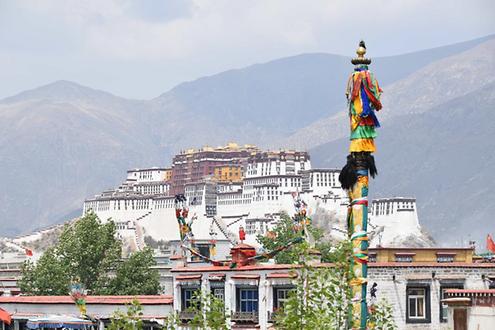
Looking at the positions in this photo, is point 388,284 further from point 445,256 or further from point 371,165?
point 371,165

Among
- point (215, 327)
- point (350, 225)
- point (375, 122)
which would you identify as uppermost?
point (375, 122)

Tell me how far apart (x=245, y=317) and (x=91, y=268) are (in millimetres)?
45145

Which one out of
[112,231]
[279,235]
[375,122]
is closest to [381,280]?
[375,122]

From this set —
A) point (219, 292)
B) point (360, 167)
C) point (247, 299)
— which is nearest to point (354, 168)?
point (360, 167)

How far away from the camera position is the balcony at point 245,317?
185 feet

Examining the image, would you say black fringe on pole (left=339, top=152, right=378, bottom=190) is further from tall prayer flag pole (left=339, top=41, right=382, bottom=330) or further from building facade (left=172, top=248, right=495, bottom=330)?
building facade (left=172, top=248, right=495, bottom=330)

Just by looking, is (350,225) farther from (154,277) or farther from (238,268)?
(154,277)

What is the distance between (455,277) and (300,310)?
18410 mm

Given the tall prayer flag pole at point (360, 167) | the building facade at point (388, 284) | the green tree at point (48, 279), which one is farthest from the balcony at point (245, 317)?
the green tree at point (48, 279)

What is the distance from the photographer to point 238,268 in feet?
191

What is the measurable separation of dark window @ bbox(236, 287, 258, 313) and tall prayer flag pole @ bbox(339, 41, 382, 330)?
13931 mm

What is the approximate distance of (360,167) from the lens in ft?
143

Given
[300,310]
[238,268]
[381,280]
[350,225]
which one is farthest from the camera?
[238,268]

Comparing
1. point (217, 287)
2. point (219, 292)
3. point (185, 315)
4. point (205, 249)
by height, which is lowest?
point (185, 315)
